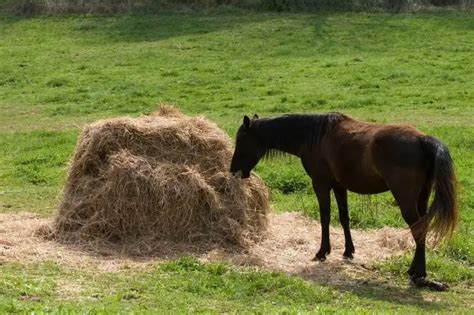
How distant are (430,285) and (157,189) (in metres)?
3.72

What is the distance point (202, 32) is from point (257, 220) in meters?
20.0

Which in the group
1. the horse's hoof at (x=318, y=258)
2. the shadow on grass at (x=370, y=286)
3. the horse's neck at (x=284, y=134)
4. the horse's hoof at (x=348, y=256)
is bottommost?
the horse's hoof at (x=348, y=256)

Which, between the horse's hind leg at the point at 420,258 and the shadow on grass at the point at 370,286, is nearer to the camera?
the shadow on grass at the point at 370,286

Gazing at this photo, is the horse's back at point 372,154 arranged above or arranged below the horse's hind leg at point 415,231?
above

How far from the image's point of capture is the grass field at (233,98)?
9156 millimetres

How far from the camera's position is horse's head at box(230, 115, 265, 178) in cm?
1155

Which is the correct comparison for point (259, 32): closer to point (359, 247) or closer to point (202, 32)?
point (202, 32)

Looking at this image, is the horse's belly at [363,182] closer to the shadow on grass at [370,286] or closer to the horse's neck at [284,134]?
the horse's neck at [284,134]

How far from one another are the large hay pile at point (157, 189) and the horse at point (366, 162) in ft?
1.47

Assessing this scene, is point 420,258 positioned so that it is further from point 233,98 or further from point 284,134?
point 233,98

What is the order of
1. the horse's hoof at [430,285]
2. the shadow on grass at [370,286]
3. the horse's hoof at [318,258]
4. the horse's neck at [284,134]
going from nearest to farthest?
the shadow on grass at [370,286], the horse's hoof at [430,285], the horse's hoof at [318,258], the horse's neck at [284,134]

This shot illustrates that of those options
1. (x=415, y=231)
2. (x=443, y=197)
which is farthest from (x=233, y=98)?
(x=443, y=197)

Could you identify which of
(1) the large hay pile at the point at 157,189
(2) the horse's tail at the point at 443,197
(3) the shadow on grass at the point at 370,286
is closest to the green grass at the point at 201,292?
(3) the shadow on grass at the point at 370,286

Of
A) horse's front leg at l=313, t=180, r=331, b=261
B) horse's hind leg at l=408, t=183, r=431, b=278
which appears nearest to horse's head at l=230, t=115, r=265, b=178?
horse's front leg at l=313, t=180, r=331, b=261
